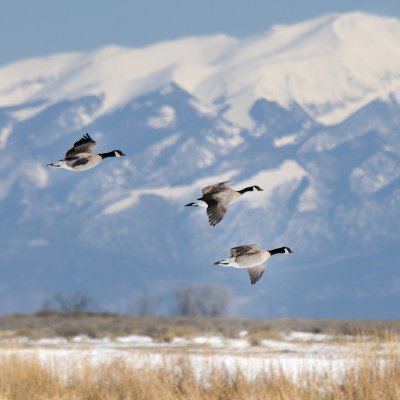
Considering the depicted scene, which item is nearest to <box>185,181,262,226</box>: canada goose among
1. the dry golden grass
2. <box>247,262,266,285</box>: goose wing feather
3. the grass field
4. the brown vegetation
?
<box>247,262,266,285</box>: goose wing feather

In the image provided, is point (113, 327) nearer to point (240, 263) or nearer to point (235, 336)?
point (235, 336)

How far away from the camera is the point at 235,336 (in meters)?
44.3

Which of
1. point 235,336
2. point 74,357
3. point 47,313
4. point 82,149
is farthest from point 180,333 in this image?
point 82,149

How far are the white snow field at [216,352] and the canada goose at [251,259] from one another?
12.1m

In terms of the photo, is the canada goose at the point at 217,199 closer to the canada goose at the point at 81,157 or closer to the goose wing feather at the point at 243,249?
the goose wing feather at the point at 243,249

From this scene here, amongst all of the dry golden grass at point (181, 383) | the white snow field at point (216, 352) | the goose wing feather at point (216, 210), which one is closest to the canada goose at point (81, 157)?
the goose wing feather at point (216, 210)

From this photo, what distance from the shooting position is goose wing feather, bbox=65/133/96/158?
8.53m

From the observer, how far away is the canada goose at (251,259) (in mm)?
8508

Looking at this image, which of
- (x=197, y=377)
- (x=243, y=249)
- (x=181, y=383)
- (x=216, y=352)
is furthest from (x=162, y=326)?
(x=243, y=249)

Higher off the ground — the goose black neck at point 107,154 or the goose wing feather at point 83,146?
the goose wing feather at point 83,146

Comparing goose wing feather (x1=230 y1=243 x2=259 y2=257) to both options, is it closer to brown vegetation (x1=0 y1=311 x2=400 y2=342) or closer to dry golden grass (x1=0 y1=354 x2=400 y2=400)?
dry golden grass (x1=0 y1=354 x2=400 y2=400)

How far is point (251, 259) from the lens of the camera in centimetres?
865

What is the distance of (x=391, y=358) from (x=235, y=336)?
74.9 ft

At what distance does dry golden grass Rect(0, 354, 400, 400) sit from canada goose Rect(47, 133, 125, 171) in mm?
11333
